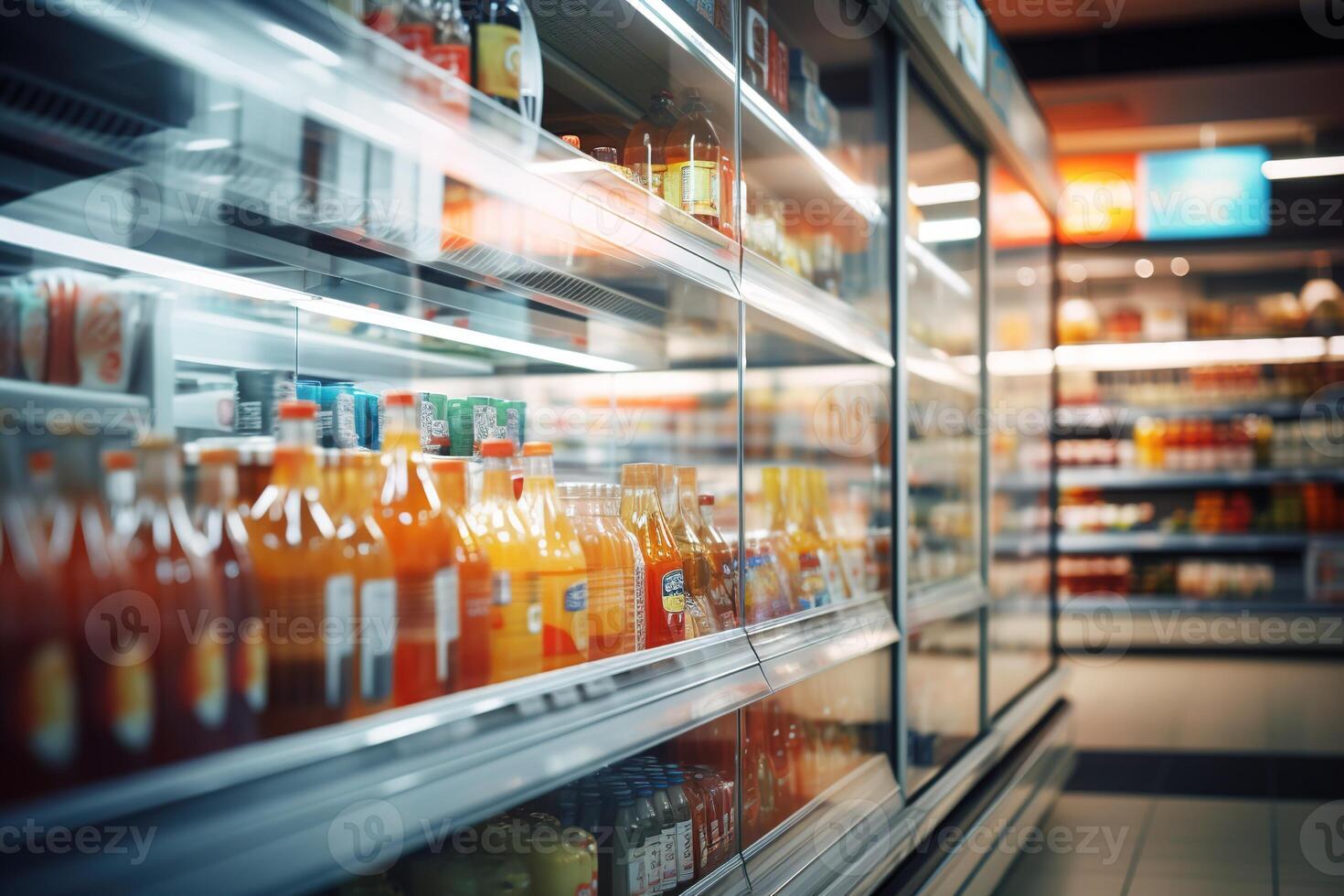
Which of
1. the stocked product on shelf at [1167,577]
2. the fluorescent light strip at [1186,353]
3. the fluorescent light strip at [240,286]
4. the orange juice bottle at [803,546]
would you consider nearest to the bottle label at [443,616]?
the fluorescent light strip at [240,286]

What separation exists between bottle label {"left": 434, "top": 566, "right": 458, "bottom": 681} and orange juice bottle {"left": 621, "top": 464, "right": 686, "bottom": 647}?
1.88ft

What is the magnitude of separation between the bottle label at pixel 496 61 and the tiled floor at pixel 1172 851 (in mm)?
2941

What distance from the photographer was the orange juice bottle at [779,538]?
8.38 ft

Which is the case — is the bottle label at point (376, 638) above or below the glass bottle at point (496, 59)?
below

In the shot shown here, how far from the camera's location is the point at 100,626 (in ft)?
3.06

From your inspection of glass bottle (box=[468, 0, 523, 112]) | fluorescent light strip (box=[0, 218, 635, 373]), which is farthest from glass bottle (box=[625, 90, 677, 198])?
glass bottle (box=[468, 0, 523, 112])


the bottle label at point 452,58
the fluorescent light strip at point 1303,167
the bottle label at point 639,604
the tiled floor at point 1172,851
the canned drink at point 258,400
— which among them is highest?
the fluorescent light strip at point 1303,167

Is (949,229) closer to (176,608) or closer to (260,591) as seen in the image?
(260,591)

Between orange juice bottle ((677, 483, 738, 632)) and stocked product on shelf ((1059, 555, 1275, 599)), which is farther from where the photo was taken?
stocked product on shelf ((1059, 555, 1275, 599))

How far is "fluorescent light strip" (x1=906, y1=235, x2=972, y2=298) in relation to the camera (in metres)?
3.61

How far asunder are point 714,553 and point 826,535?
2.64 ft

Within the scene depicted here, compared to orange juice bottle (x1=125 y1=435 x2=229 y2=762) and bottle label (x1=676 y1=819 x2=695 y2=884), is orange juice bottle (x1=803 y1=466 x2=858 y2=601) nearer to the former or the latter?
bottle label (x1=676 y1=819 x2=695 y2=884)

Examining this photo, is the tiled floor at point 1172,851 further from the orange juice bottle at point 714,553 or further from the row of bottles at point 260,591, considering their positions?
the row of bottles at point 260,591

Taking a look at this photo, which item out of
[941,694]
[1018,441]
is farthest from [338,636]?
[1018,441]
